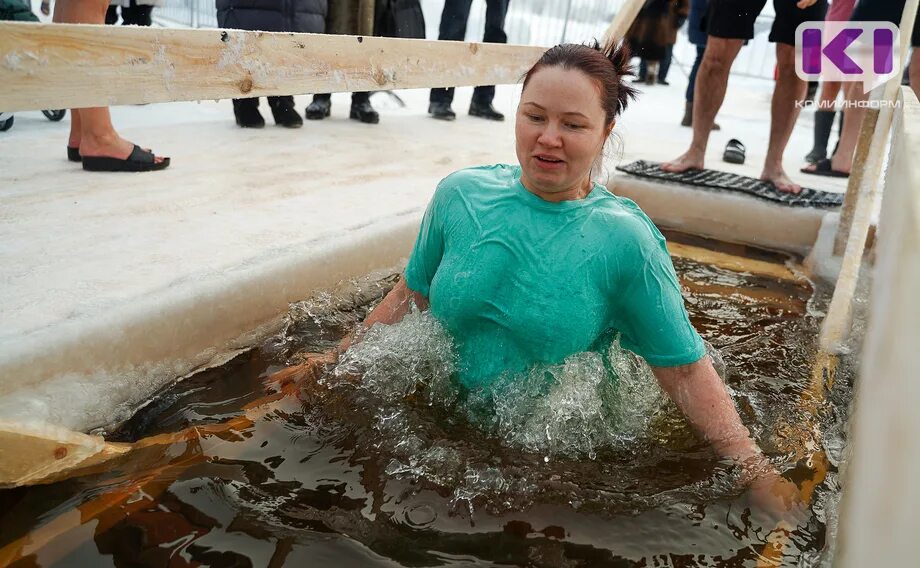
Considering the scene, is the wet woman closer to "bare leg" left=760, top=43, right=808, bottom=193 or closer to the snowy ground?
the snowy ground

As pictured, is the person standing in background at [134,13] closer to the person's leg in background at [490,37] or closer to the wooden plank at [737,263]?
the person's leg in background at [490,37]

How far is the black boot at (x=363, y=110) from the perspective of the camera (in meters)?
6.06

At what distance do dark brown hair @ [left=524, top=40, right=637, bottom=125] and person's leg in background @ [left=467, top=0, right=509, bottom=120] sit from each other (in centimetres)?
509

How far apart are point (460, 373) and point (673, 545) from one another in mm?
695

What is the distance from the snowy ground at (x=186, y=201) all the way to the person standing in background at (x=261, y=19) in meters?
0.16

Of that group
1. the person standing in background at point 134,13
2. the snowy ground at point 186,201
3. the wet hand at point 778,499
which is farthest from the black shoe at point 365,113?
the wet hand at point 778,499

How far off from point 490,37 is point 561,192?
5.34 metres

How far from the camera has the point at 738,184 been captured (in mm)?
4734

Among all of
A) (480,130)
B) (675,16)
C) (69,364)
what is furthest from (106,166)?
(675,16)

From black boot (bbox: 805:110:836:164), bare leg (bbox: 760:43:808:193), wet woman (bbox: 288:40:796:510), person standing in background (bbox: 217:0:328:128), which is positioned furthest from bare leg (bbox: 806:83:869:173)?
wet woman (bbox: 288:40:796:510)

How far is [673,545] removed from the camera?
1.75 meters

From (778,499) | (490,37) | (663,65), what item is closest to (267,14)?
(490,37)

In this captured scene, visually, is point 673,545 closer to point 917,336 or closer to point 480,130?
point 917,336

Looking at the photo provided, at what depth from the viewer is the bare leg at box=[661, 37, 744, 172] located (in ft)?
16.0
